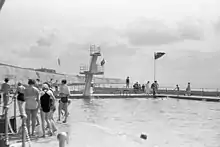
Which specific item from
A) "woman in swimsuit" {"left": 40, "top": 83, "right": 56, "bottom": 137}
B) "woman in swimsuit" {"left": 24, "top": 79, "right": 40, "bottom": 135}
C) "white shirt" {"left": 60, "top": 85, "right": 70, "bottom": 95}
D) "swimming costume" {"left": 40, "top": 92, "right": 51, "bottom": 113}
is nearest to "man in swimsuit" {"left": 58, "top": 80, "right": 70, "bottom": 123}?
"white shirt" {"left": 60, "top": 85, "right": 70, "bottom": 95}

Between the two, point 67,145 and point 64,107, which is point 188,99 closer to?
point 64,107

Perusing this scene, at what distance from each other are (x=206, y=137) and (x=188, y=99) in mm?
23193

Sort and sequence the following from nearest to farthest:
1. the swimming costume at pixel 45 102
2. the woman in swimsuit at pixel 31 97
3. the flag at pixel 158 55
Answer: the woman in swimsuit at pixel 31 97, the swimming costume at pixel 45 102, the flag at pixel 158 55

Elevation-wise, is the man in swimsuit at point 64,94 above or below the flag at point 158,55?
below

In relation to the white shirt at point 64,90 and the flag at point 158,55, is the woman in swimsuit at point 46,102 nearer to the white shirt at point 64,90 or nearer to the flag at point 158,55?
the white shirt at point 64,90

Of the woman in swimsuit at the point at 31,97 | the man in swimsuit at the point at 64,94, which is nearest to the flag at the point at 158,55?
the man in swimsuit at the point at 64,94

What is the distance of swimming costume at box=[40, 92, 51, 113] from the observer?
10234mm

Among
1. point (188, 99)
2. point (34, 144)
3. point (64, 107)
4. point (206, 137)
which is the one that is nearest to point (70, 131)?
point (64, 107)

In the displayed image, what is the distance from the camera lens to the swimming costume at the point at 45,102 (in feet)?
33.6

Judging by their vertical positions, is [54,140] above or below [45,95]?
below

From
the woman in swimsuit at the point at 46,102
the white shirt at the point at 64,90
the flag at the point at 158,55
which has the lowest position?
the woman in swimsuit at the point at 46,102

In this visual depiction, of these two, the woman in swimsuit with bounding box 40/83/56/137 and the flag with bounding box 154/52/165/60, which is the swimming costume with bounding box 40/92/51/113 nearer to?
the woman in swimsuit with bounding box 40/83/56/137

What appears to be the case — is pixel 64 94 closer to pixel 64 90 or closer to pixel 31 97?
pixel 64 90

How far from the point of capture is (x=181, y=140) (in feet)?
41.2
